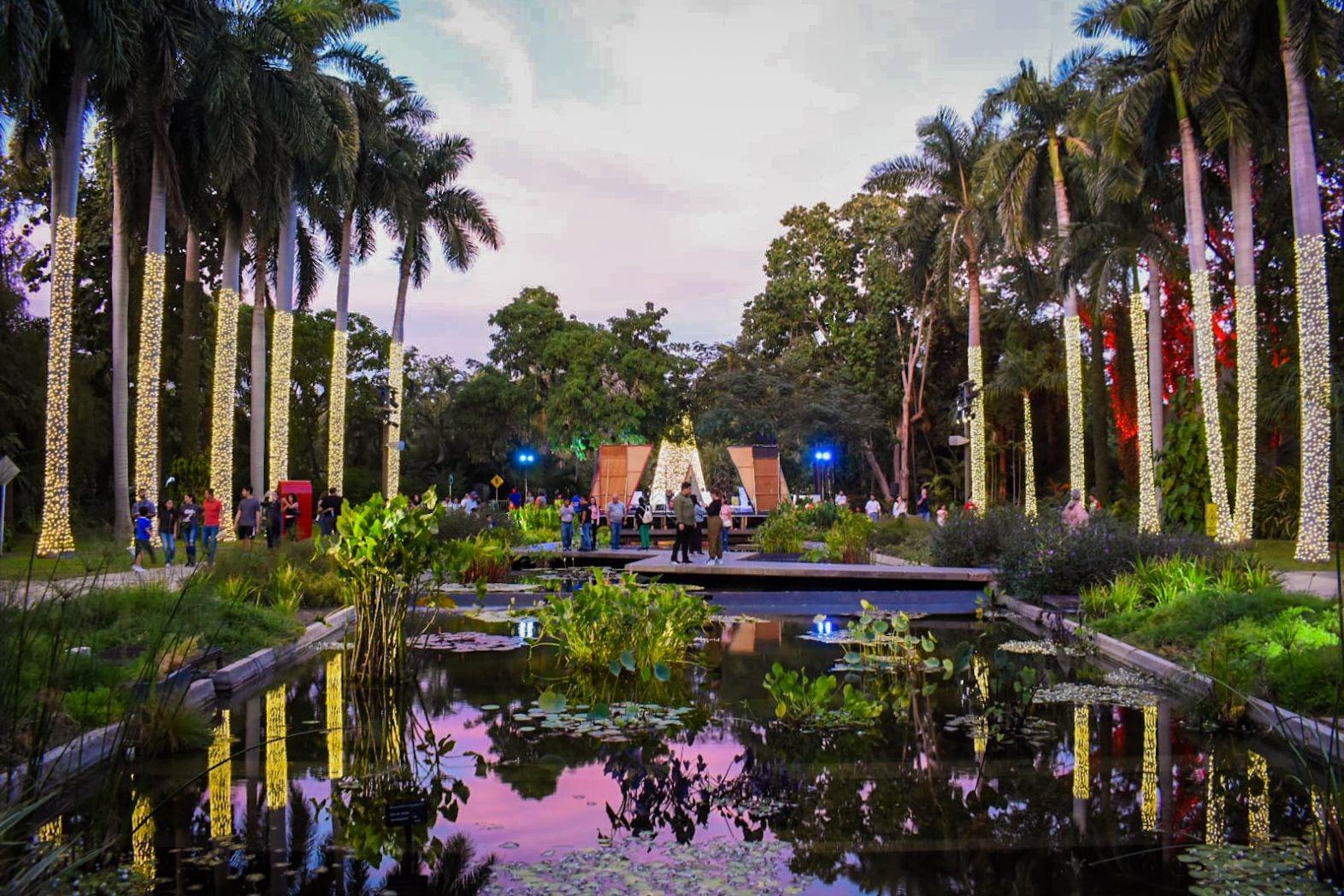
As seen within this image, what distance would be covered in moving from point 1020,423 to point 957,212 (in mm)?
19372

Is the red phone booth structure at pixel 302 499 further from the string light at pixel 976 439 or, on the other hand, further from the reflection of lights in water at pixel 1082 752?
the reflection of lights in water at pixel 1082 752

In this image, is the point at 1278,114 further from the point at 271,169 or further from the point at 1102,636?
the point at 271,169

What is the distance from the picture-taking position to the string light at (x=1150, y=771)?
6137mm

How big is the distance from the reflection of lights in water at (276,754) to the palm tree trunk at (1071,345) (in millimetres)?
26889

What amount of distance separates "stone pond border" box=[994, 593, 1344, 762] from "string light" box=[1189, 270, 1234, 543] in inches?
453

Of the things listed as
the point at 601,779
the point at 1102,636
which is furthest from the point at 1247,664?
the point at 601,779

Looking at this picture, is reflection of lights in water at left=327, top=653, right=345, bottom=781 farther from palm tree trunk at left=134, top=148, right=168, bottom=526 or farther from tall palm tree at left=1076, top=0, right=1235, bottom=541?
tall palm tree at left=1076, top=0, right=1235, bottom=541

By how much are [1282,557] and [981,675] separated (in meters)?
17.7

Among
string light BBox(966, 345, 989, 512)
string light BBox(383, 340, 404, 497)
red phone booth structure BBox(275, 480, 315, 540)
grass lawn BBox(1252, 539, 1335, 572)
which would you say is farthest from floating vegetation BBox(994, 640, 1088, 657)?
string light BBox(383, 340, 404, 497)

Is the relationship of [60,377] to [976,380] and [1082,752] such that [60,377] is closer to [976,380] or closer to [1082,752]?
[1082,752]

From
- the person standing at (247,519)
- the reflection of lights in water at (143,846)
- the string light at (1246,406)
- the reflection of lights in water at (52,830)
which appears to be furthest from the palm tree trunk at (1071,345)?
the reflection of lights in water at (52,830)

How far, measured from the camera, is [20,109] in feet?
71.7

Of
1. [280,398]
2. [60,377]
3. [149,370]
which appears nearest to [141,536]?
[60,377]

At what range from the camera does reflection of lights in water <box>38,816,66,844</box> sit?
5.70 m
